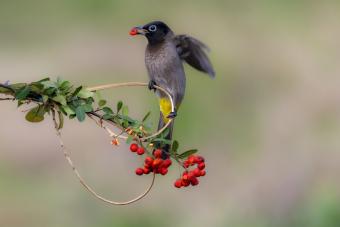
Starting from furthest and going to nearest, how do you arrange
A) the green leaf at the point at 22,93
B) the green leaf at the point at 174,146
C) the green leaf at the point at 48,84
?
the green leaf at the point at 174,146 → the green leaf at the point at 48,84 → the green leaf at the point at 22,93

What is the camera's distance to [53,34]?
1577 cm

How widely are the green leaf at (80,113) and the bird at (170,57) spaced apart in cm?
189

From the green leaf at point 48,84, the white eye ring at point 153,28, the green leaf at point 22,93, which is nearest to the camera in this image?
the green leaf at point 22,93

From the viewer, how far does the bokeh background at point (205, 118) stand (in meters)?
10.2

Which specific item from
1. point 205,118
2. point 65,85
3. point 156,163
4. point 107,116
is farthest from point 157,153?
point 205,118

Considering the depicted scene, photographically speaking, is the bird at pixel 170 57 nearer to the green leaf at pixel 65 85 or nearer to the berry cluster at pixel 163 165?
the berry cluster at pixel 163 165

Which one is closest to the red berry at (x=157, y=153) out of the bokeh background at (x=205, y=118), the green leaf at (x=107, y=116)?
the green leaf at (x=107, y=116)

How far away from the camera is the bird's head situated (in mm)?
6680

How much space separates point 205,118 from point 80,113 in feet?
26.5

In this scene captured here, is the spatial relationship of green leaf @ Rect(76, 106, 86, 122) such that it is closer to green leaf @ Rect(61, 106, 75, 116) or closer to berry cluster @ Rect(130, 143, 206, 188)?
green leaf @ Rect(61, 106, 75, 116)

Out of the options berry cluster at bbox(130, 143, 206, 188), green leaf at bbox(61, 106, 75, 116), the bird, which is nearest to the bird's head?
the bird

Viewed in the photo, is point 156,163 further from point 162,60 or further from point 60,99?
point 162,60

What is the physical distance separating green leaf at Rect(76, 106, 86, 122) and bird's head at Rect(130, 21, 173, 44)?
214 centimetres

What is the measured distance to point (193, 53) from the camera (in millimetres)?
6797
